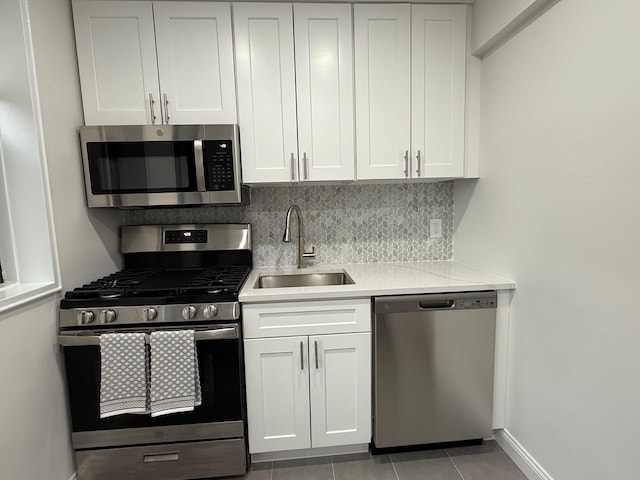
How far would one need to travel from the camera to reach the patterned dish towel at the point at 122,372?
55.1 inches

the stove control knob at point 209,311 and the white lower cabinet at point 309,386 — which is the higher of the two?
the stove control knob at point 209,311

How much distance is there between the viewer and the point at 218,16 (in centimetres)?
166

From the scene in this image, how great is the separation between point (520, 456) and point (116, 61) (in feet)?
9.11

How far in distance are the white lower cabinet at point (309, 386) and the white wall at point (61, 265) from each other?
82cm

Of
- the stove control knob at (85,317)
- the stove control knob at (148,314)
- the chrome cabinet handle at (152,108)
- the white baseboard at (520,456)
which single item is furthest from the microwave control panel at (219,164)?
the white baseboard at (520,456)

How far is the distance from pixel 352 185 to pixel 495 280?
995mm

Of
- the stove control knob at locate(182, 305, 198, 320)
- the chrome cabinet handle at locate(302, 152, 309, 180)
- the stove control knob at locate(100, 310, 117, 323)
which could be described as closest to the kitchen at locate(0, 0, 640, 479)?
the stove control knob at locate(100, 310, 117, 323)

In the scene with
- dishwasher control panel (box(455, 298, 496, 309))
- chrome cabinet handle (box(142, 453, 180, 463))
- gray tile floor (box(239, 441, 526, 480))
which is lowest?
gray tile floor (box(239, 441, 526, 480))

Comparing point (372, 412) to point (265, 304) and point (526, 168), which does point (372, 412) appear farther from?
point (526, 168)

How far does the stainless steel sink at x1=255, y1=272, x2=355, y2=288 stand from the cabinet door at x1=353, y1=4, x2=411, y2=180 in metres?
0.62

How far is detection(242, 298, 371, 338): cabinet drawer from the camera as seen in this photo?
156 centimetres

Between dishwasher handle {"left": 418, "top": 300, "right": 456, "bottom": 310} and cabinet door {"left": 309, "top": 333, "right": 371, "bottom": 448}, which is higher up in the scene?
dishwasher handle {"left": 418, "top": 300, "right": 456, "bottom": 310}

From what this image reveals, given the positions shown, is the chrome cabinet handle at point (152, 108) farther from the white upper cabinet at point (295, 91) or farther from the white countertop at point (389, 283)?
the white countertop at point (389, 283)

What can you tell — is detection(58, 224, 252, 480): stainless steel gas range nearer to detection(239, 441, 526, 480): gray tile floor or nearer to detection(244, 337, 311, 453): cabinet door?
detection(244, 337, 311, 453): cabinet door
